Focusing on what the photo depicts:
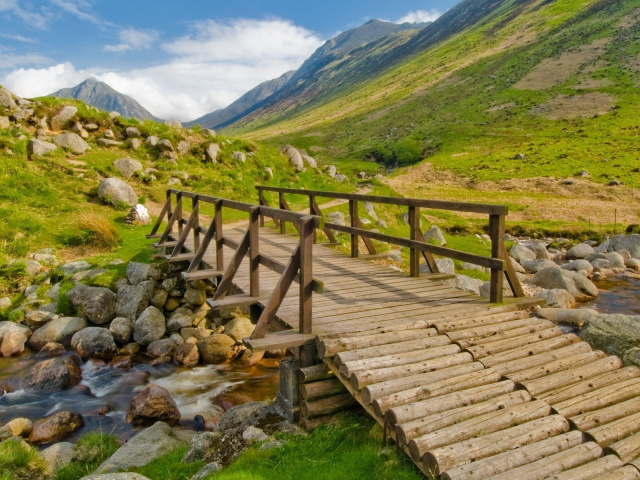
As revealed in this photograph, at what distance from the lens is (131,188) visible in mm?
18828

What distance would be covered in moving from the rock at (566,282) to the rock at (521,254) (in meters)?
4.70

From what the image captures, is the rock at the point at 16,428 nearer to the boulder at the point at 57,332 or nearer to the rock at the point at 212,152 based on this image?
the boulder at the point at 57,332

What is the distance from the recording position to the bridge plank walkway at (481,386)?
4.60 metres

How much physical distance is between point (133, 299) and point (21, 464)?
6.37 meters

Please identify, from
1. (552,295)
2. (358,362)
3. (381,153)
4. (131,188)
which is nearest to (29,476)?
(358,362)

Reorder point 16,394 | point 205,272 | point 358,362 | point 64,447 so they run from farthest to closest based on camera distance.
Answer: point 205,272 → point 16,394 → point 64,447 → point 358,362

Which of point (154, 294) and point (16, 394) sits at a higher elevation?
point (154, 294)

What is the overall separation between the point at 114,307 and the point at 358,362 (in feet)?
30.9

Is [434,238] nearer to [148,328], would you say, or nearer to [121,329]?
[148,328]

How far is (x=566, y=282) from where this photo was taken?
701 inches

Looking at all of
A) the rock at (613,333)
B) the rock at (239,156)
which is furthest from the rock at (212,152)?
the rock at (613,333)

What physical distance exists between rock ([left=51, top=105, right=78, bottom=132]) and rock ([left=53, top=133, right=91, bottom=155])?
163 cm

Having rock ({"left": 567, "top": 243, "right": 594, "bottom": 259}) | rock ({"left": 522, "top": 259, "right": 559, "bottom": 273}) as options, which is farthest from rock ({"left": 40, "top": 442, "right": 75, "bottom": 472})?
rock ({"left": 567, "top": 243, "right": 594, "bottom": 259})

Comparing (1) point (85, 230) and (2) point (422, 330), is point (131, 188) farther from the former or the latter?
(2) point (422, 330)
